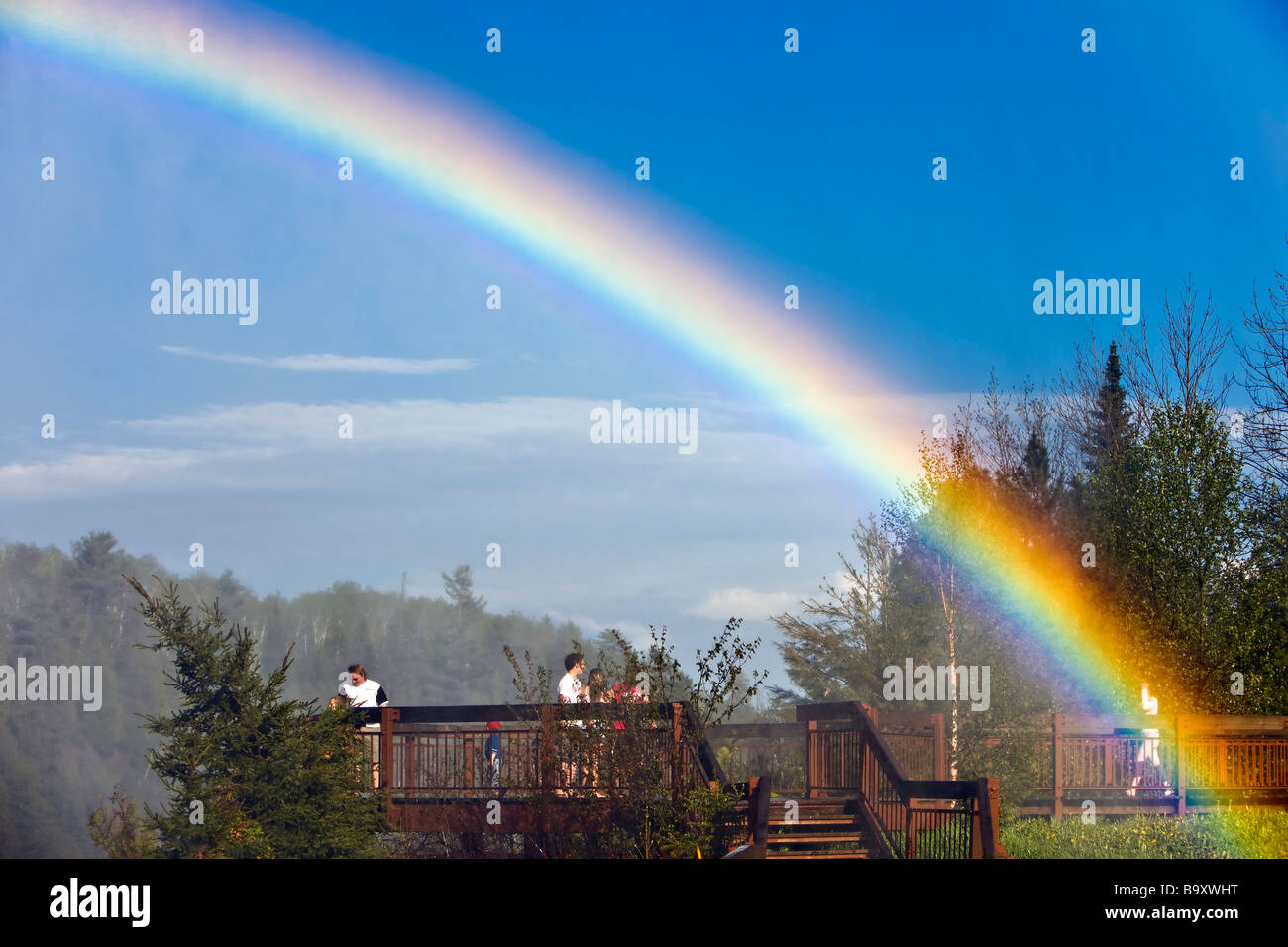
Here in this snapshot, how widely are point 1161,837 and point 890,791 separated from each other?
471 centimetres

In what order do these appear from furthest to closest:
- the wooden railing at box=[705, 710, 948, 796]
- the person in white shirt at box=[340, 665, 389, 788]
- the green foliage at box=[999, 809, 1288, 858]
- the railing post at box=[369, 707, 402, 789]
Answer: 1. the wooden railing at box=[705, 710, 948, 796]
2. the green foliage at box=[999, 809, 1288, 858]
3. the person in white shirt at box=[340, 665, 389, 788]
4. the railing post at box=[369, 707, 402, 789]

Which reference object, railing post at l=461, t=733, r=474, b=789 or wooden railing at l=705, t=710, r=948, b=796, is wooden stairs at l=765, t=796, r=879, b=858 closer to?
wooden railing at l=705, t=710, r=948, b=796

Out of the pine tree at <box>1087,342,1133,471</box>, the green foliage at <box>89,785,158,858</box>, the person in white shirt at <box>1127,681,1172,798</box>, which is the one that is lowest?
the person in white shirt at <box>1127,681,1172,798</box>

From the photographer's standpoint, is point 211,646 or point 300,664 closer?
point 211,646

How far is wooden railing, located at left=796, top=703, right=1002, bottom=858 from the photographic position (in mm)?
13320

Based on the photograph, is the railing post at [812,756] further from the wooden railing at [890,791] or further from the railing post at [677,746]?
the railing post at [677,746]

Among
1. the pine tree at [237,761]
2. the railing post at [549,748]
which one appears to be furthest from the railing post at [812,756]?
the pine tree at [237,761]

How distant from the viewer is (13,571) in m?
69.8

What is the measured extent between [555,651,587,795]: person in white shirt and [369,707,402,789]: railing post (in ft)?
7.16

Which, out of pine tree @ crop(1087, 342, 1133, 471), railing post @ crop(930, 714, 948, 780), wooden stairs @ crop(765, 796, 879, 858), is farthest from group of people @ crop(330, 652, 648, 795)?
pine tree @ crop(1087, 342, 1133, 471)

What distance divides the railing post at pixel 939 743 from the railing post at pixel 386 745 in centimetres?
776
